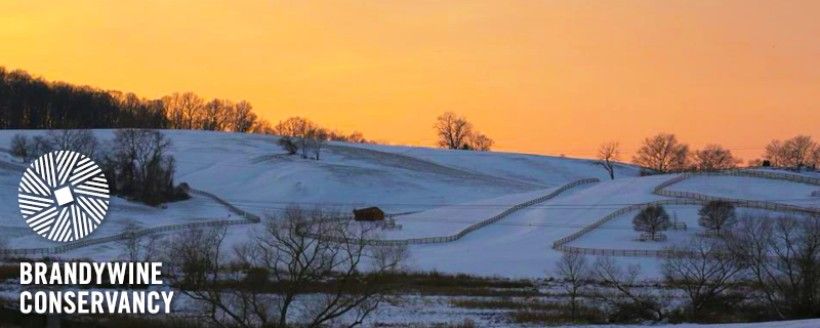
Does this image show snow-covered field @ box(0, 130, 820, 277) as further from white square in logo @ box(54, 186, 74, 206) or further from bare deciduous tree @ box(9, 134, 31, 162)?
white square in logo @ box(54, 186, 74, 206)

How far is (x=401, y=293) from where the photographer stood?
150 ft

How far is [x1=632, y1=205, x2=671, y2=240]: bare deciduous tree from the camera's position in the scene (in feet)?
227

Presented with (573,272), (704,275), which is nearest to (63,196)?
(704,275)

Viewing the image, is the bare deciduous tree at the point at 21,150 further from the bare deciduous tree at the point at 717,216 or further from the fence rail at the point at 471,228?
the bare deciduous tree at the point at 717,216

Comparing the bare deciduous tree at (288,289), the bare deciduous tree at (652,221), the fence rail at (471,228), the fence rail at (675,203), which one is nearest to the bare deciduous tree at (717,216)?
the bare deciduous tree at (652,221)

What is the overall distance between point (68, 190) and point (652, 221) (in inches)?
2018

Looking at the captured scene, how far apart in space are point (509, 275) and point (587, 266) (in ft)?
14.5

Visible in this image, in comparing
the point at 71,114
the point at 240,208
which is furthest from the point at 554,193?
the point at 71,114

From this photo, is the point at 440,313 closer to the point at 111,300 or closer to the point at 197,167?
the point at 111,300

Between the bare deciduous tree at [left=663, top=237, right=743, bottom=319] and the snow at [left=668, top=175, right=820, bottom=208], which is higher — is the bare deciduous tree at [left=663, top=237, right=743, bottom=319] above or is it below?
below

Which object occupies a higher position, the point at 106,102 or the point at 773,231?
the point at 106,102

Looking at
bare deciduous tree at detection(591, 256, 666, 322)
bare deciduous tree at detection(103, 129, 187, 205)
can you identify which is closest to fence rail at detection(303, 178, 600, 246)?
bare deciduous tree at detection(591, 256, 666, 322)

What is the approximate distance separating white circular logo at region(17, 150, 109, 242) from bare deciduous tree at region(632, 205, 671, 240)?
156 ft

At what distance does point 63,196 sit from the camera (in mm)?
24266
